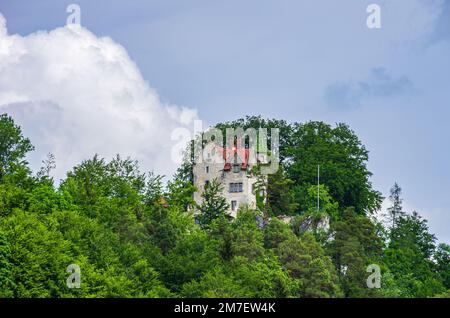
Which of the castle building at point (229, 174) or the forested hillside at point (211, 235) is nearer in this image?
the forested hillside at point (211, 235)

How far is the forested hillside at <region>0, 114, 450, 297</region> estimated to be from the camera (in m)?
62.5

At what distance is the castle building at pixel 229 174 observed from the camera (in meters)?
90.6

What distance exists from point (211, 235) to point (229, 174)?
13.7 metres

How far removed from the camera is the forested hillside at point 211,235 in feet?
205

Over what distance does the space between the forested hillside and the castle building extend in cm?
137

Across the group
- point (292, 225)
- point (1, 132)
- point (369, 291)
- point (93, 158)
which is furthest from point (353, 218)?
point (1, 132)

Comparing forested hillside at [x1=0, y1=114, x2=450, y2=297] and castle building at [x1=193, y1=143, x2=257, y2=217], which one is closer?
forested hillside at [x1=0, y1=114, x2=450, y2=297]

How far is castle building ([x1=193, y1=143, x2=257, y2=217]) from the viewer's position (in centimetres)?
9056

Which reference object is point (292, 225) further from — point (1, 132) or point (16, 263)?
point (16, 263)

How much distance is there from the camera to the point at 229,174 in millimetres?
91188

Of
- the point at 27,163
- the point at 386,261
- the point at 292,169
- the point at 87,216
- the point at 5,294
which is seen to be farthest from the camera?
the point at 292,169

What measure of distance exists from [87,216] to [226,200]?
17.6 meters

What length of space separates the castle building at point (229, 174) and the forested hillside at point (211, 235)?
1.37 metres

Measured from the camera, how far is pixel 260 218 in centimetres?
8631
